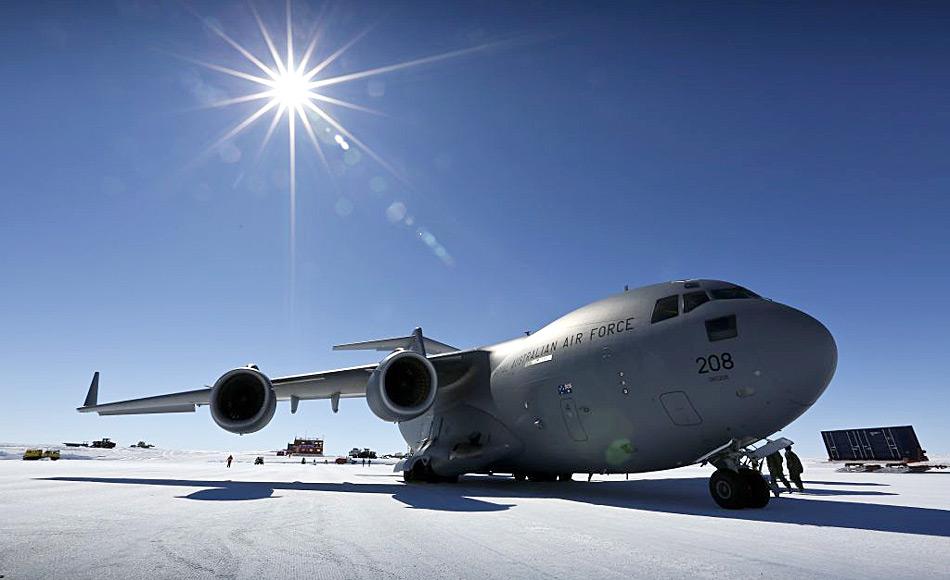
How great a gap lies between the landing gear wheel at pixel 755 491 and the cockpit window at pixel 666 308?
8.46 ft

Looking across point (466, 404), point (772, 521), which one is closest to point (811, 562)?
point (772, 521)

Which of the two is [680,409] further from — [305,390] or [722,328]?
[305,390]

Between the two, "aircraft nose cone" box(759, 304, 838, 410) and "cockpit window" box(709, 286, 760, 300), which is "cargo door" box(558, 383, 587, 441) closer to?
"cockpit window" box(709, 286, 760, 300)

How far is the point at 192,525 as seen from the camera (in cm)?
532

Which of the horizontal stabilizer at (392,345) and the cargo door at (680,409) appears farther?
the horizontal stabilizer at (392,345)

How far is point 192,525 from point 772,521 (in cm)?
639

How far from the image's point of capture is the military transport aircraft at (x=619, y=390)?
757 centimetres

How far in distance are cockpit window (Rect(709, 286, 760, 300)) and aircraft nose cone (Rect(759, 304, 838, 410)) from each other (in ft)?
2.88

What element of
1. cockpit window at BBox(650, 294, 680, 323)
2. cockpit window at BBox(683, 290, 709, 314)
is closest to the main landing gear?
cockpit window at BBox(650, 294, 680, 323)

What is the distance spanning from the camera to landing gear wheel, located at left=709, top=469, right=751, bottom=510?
749cm

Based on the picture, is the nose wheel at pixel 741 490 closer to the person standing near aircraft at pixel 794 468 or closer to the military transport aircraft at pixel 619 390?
the military transport aircraft at pixel 619 390

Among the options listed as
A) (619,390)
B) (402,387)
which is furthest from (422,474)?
(619,390)

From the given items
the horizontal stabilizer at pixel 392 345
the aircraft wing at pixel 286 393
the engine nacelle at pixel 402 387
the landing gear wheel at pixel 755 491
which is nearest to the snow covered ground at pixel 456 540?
the landing gear wheel at pixel 755 491

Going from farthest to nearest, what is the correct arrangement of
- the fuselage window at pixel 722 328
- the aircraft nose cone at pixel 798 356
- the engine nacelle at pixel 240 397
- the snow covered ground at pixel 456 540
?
the engine nacelle at pixel 240 397 → the fuselage window at pixel 722 328 → the aircraft nose cone at pixel 798 356 → the snow covered ground at pixel 456 540
